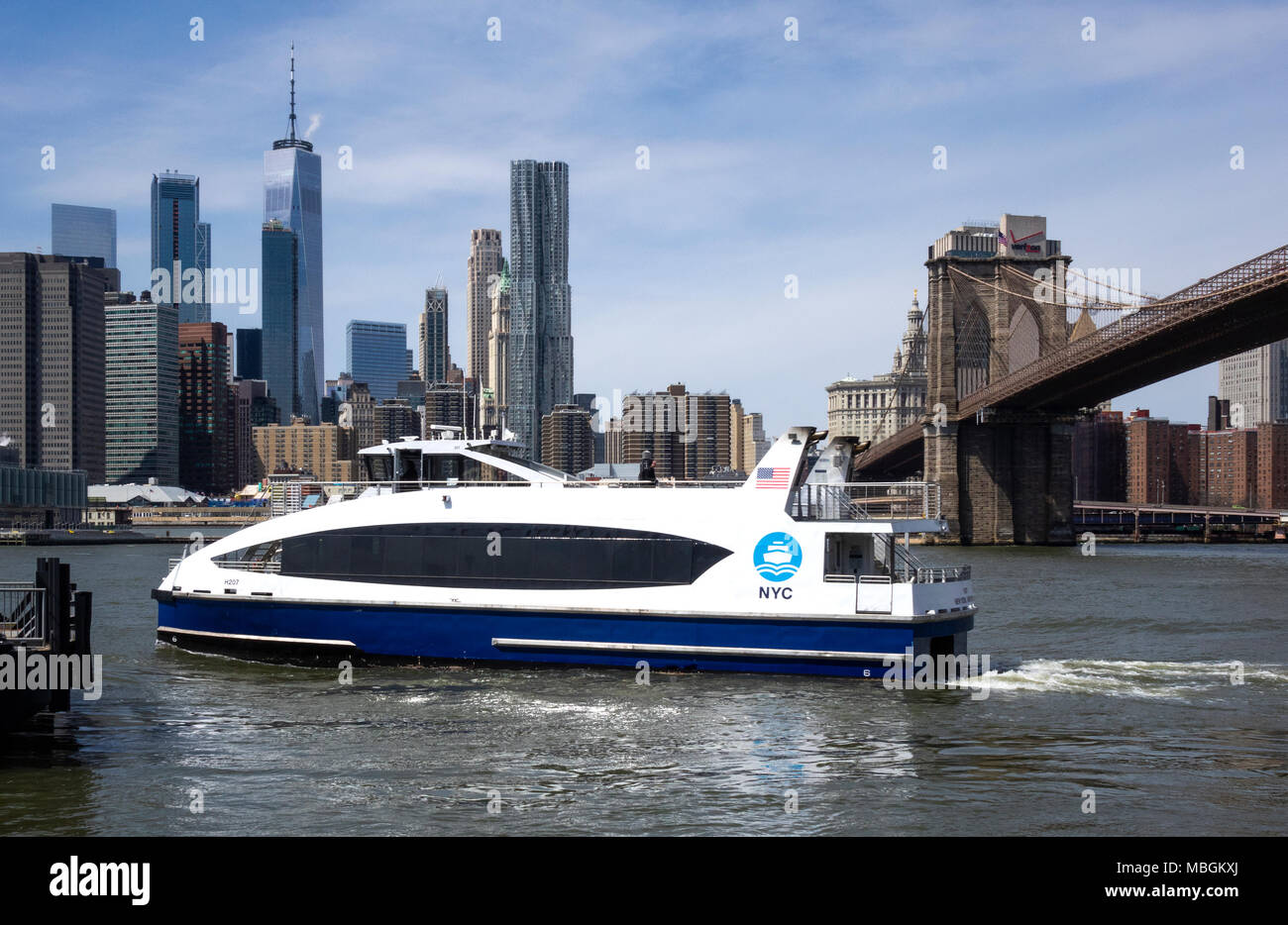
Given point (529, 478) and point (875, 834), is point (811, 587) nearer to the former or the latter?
point (529, 478)

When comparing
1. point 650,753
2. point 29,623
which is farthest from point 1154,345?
point 29,623

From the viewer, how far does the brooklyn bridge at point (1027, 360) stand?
63.7m

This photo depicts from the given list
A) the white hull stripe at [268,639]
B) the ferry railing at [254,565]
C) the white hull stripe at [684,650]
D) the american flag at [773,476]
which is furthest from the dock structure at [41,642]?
the american flag at [773,476]

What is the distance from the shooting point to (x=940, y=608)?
19.3m

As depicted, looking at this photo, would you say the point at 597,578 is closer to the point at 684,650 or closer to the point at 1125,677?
the point at 684,650

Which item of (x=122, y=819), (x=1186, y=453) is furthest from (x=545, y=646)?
(x=1186, y=453)

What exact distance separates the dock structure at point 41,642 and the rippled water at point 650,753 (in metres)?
0.58

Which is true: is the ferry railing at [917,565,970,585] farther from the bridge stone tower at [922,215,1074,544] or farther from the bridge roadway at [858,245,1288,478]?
the bridge stone tower at [922,215,1074,544]

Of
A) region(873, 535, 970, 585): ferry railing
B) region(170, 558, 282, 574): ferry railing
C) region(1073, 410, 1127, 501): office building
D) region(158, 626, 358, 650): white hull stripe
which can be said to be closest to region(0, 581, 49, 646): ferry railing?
region(158, 626, 358, 650): white hull stripe

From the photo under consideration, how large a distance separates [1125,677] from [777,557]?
6495 millimetres

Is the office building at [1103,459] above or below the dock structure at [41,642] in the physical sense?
above

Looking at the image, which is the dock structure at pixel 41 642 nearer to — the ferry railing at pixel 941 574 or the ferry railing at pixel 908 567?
the ferry railing at pixel 908 567

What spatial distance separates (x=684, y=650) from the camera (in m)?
19.6
